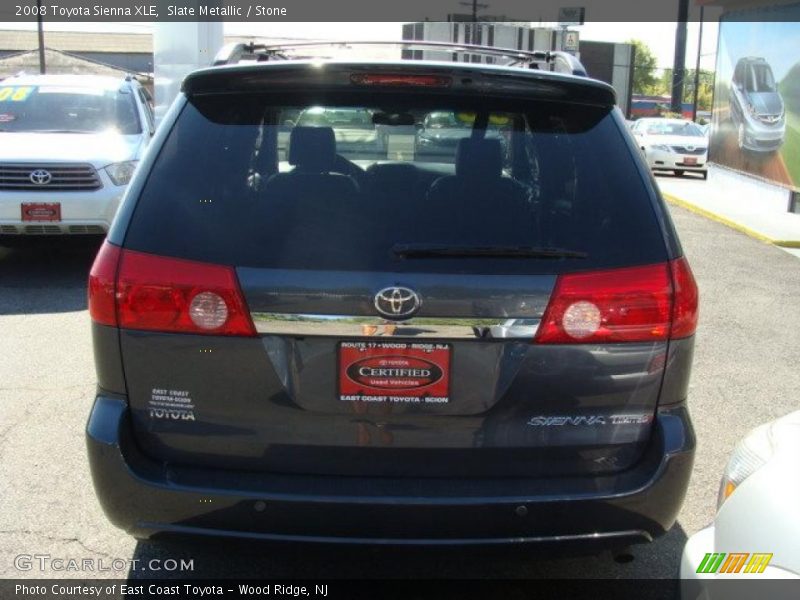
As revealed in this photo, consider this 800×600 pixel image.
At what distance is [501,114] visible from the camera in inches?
120

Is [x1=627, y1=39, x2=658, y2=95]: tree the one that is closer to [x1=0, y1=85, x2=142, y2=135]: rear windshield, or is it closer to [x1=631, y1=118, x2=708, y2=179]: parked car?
[x1=631, y1=118, x2=708, y2=179]: parked car

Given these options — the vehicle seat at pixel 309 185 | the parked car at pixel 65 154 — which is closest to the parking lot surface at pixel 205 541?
the parked car at pixel 65 154

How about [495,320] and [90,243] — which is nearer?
[495,320]

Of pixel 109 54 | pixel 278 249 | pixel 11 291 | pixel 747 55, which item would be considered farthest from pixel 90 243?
pixel 109 54

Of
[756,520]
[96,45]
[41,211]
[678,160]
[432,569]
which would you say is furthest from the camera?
[96,45]

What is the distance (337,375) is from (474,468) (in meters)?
0.50

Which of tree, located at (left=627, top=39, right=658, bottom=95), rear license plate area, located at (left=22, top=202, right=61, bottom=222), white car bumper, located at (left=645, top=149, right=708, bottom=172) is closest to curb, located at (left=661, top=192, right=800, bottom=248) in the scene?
white car bumper, located at (left=645, top=149, right=708, bottom=172)

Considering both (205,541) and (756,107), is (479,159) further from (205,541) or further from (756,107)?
(756,107)

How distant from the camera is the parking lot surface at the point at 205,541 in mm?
3502

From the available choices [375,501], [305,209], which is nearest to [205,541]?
[375,501]

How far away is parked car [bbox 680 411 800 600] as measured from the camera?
84.7 inches

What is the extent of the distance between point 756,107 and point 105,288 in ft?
57.0

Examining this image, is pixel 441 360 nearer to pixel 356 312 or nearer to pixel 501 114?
pixel 356 312

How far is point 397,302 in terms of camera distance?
2.67m
